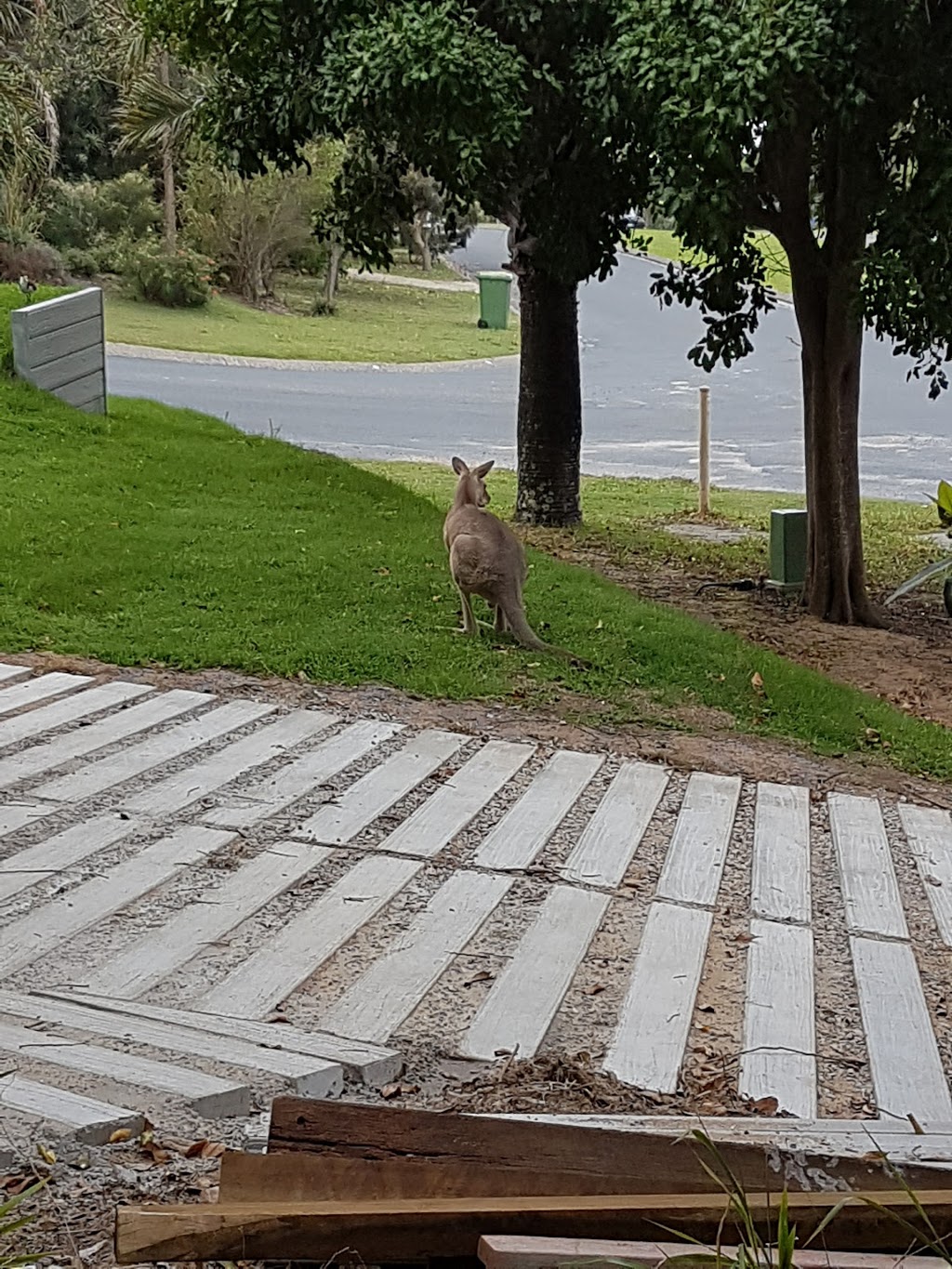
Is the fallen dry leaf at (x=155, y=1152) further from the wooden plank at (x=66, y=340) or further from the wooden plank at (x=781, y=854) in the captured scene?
the wooden plank at (x=66, y=340)

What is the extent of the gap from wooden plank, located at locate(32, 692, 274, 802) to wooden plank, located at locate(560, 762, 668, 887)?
62.8 inches

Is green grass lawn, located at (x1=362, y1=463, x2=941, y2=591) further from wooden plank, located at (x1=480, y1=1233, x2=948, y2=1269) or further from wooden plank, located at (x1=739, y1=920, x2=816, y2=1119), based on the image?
wooden plank, located at (x1=480, y1=1233, x2=948, y2=1269)

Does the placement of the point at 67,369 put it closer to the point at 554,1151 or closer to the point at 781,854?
the point at 781,854

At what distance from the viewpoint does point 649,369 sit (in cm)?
3136

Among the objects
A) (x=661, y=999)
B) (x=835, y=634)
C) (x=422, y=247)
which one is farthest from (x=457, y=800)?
(x=422, y=247)

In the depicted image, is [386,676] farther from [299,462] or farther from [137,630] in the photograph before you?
[299,462]

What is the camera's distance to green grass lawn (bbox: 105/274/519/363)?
1171 inches

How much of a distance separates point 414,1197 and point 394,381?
25.5 m

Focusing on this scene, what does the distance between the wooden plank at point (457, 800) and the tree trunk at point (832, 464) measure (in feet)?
18.7

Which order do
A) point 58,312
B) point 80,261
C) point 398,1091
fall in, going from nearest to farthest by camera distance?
point 398,1091 < point 58,312 < point 80,261

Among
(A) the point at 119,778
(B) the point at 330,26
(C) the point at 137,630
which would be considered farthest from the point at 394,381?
(A) the point at 119,778

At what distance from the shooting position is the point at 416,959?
163 inches

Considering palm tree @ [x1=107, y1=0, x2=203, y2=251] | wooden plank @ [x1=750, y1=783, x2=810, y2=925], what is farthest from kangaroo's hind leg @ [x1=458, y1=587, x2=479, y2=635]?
palm tree @ [x1=107, y1=0, x2=203, y2=251]

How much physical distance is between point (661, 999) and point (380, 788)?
1965 millimetres
